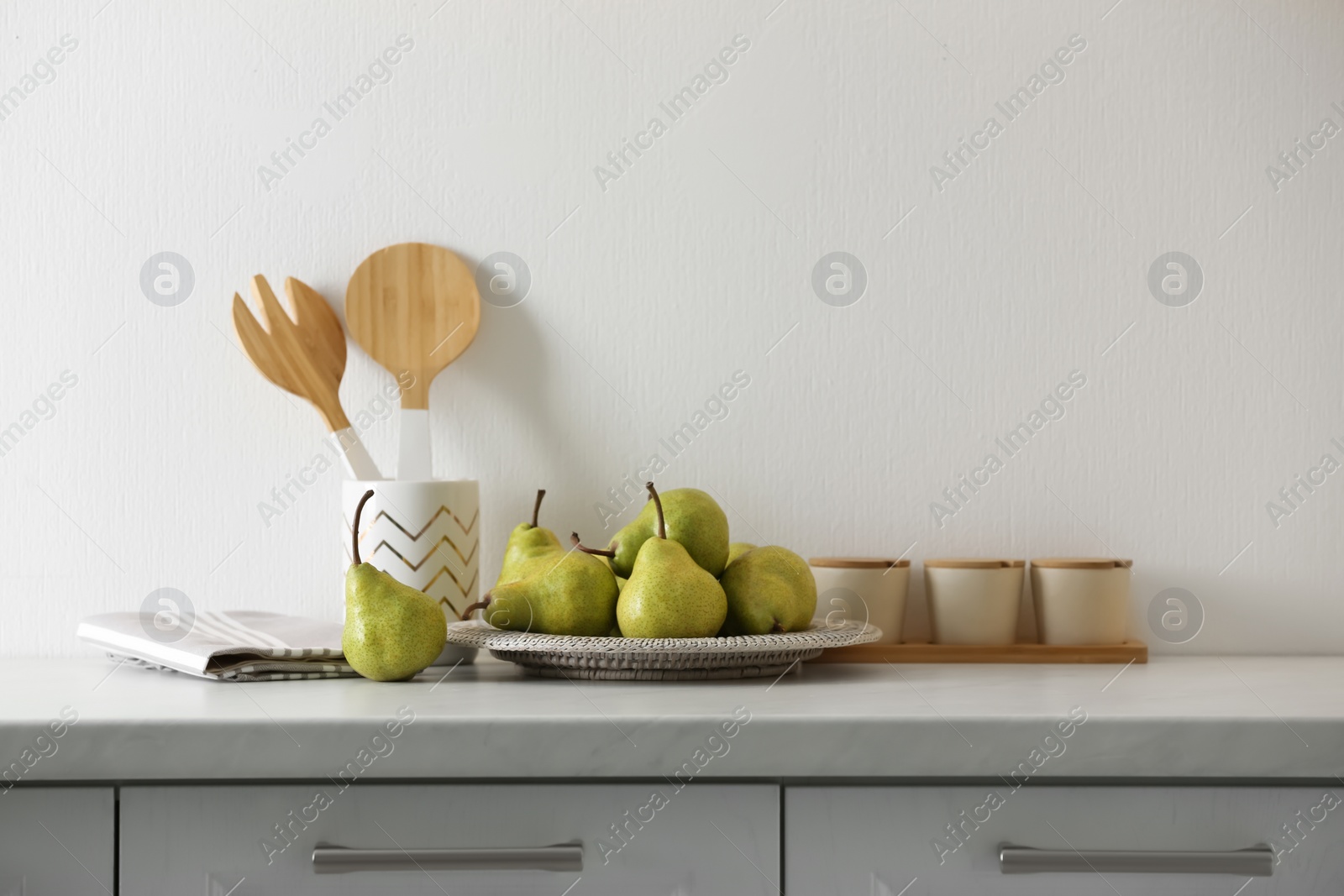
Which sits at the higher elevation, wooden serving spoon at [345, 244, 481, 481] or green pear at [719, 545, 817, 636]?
wooden serving spoon at [345, 244, 481, 481]

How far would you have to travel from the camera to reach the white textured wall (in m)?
1.13

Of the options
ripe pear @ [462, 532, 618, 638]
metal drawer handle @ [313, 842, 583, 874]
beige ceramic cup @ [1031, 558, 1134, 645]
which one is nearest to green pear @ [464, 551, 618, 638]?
ripe pear @ [462, 532, 618, 638]

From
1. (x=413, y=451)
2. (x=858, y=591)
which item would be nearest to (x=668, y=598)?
(x=858, y=591)

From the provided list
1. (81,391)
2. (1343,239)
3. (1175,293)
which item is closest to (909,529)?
(1175,293)

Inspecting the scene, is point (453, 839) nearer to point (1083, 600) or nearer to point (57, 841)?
point (57, 841)

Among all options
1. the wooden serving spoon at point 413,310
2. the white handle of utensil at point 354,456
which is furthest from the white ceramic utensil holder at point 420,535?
the wooden serving spoon at point 413,310

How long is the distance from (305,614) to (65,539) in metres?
0.27

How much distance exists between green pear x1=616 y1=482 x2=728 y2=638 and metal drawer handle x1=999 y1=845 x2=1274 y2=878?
287mm

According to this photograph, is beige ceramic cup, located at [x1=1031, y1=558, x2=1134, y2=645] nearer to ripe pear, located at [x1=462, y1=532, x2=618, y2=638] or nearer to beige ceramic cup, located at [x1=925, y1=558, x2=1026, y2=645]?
beige ceramic cup, located at [x1=925, y1=558, x2=1026, y2=645]

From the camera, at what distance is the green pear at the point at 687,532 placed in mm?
936

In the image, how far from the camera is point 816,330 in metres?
1.14

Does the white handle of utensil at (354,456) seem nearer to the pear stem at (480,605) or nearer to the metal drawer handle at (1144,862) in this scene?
the pear stem at (480,605)

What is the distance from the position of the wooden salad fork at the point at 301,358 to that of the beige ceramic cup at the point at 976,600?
587 millimetres

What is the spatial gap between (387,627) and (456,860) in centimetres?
21
